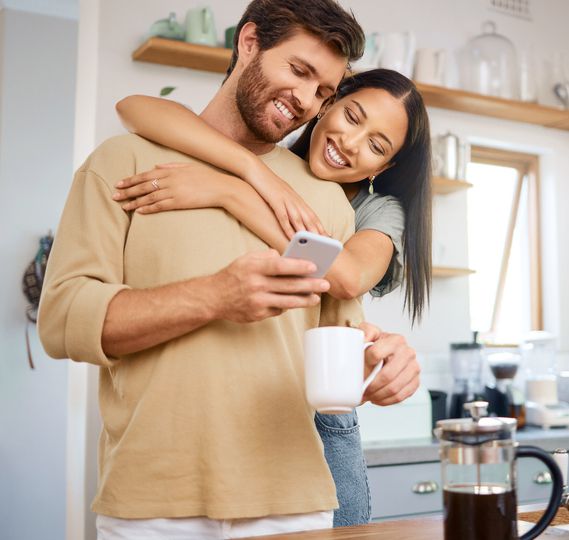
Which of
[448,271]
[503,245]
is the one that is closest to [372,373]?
[448,271]

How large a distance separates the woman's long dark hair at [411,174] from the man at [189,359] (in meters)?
0.37

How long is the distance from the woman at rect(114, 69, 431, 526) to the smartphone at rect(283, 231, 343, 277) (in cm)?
27

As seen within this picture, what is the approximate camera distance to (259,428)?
1.27 meters

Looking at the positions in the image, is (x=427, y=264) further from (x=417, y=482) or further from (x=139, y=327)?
(x=417, y=482)

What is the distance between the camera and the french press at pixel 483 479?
0.91 metres

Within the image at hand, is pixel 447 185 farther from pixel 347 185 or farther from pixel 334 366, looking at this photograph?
pixel 334 366

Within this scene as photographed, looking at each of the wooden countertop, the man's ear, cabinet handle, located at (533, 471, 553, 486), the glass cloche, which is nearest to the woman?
the man's ear

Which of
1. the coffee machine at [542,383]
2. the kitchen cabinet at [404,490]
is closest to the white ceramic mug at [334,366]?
the kitchen cabinet at [404,490]

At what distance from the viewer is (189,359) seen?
4.10 ft

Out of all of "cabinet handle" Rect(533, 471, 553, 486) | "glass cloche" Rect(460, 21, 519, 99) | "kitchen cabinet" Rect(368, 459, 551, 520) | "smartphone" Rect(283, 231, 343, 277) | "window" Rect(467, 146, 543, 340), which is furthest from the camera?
"window" Rect(467, 146, 543, 340)

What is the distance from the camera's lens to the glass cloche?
13.9ft

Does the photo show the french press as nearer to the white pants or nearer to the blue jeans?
the white pants

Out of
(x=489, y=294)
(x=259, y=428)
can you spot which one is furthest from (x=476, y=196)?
(x=259, y=428)

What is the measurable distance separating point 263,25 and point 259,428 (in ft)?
2.46
